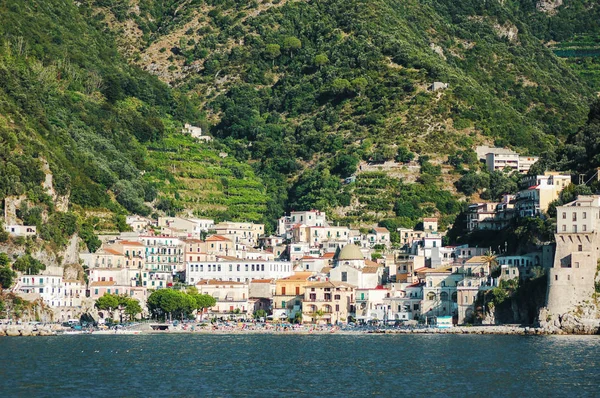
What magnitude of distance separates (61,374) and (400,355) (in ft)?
79.4

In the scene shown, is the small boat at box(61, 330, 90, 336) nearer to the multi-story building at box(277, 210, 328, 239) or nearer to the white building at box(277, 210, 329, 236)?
the multi-story building at box(277, 210, 328, 239)

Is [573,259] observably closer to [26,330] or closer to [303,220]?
[26,330]

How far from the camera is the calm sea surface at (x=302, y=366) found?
237ft

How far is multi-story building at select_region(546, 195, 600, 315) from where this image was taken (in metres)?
103

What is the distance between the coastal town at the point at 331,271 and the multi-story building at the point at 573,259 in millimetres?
76

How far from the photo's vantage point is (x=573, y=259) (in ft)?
341

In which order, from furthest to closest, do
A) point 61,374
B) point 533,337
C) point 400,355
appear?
point 533,337 → point 400,355 → point 61,374

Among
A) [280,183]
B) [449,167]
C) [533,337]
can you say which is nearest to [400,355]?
[533,337]

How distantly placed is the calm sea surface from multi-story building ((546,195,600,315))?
3291 millimetres

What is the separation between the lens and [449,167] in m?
164

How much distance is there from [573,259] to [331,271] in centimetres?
3146

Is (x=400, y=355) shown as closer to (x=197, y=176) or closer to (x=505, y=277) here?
Answer: (x=505, y=277)

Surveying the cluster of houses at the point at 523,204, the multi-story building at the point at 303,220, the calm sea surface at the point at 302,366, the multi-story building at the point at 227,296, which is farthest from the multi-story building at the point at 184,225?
the calm sea surface at the point at 302,366

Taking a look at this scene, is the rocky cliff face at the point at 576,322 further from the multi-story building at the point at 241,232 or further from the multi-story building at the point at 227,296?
the multi-story building at the point at 241,232
